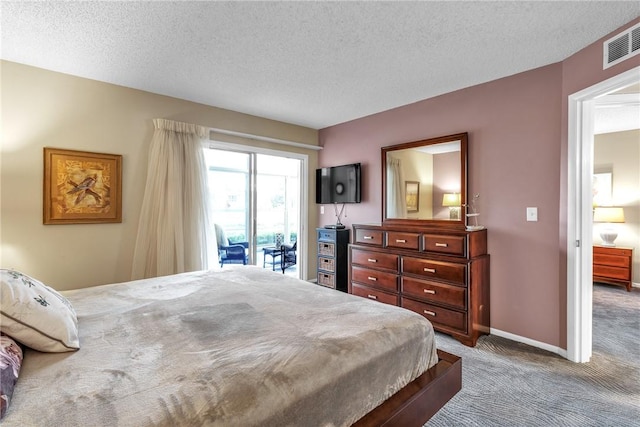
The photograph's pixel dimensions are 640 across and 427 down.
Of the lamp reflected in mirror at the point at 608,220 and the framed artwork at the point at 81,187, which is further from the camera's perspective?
the lamp reflected in mirror at the point at 608,220

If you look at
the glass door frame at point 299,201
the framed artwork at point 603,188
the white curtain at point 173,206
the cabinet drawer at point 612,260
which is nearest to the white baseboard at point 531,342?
the glass door frame at point 299,201

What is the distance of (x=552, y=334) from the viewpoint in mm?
2703

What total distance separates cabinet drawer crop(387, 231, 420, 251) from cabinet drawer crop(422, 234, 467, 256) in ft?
0.29

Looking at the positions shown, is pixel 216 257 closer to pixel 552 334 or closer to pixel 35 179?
pixel 35 179

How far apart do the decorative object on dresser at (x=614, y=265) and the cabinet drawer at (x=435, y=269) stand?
143 inches

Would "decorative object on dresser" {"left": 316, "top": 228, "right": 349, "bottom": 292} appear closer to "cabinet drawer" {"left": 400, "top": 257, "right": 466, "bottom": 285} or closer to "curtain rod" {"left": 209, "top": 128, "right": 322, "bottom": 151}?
"cabinet drawer" {"left": 400, "top": 257, "right": 466, "bottom": 285}

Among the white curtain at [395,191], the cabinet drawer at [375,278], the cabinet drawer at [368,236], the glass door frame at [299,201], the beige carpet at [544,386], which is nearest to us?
the beige carpet at [544,386]

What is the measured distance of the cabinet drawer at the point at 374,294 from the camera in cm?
334

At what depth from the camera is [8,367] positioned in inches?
37.8

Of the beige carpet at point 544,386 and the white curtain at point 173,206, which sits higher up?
the white curtain at point 173,206

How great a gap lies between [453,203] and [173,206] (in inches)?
124

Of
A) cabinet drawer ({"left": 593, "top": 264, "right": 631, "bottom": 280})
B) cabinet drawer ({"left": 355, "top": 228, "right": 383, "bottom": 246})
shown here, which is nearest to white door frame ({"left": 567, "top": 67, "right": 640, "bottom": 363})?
cabinet drawer ({"left": 355, "top": 228, "right": 383, "bottom": 246})

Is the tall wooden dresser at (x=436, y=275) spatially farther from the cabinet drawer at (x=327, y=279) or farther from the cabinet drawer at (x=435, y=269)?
the cabinet drawer at (x=327, y=279)

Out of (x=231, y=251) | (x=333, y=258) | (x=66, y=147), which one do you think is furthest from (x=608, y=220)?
(x=66, y=147)
